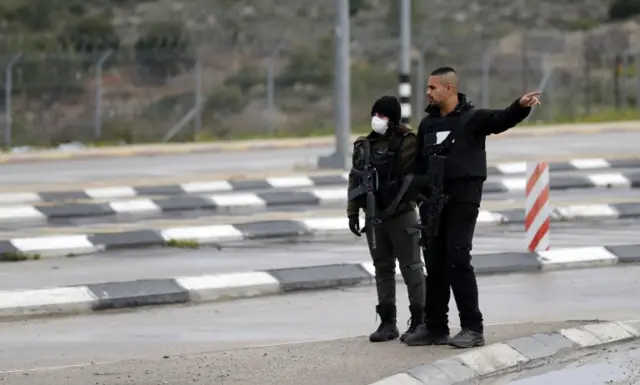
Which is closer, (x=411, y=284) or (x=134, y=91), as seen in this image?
(x=411, y=284)

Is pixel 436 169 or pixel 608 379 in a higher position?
pixel 436 169

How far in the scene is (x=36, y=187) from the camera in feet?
79.2

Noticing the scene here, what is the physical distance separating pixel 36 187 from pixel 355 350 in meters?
14.4

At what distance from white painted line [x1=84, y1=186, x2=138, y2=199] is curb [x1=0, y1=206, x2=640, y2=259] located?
4.81 m

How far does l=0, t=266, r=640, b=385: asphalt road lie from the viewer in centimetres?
957

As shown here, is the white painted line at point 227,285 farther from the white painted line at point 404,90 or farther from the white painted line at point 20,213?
the white painted line at point 404,90

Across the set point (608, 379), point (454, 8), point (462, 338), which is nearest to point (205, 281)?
point (462, 338)

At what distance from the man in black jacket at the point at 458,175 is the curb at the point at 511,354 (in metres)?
0.30

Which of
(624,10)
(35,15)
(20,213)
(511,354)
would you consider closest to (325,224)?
(20,213)

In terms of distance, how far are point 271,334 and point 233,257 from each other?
461cm

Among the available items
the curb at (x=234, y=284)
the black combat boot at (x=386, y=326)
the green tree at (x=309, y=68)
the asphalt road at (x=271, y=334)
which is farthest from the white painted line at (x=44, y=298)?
the green tree at (x=309, y=68)

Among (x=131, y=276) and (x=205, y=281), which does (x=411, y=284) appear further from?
(x=131, y=276)

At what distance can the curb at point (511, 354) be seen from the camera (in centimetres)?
941

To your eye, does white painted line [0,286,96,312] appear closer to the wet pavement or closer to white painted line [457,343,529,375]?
white painted line [457,343,529,375]
